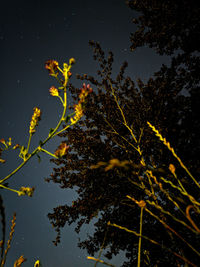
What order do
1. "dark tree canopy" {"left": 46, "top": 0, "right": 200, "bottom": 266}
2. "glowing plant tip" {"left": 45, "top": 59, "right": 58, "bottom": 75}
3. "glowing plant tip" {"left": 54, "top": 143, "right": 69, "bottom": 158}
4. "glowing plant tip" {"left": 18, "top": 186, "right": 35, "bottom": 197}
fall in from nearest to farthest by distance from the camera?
1. "glowing plant tip" {"left": 18, "top": 186, "right": 35, "bottom": 197}
2. "glowing plant tip" {"left": 54, "top": 143, "right": 69, "bottom": 158}
3. "glowing plant tip" {"left": 45, "top": 59, "right": 58, "bottom": 75}
4. "dark tree canopy" {"left": 46, "top": 0, "right": 200, "bottom": 266}

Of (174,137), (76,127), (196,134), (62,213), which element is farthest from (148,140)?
(62,213)

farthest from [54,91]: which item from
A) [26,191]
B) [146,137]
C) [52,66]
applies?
[146,137]

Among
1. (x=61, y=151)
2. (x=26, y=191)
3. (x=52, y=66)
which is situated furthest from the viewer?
(x=52, y=66)

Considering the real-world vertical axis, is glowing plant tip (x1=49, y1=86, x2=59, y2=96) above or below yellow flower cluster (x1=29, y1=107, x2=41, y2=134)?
above

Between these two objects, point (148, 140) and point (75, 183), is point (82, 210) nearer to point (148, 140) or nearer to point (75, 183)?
point (75, 183)

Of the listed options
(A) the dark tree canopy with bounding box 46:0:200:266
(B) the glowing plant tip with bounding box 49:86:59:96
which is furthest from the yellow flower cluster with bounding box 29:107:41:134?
(A) the dark tree canopy with bounding box 46:0:200:266

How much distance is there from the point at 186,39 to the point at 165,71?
2.51 ft

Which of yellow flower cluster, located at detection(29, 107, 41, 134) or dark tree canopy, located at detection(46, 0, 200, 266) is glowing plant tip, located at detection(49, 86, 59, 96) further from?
dark tree canopy, located at detection(46, 0, 200, 266)

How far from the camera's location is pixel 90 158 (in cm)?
466

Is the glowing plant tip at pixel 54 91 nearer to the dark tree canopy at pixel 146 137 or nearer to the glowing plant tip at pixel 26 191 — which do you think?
the glowing plant tip at pixel 26 191

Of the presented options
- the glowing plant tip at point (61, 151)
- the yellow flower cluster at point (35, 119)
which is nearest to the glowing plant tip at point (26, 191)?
the glowing plant tip at point (61, 151)

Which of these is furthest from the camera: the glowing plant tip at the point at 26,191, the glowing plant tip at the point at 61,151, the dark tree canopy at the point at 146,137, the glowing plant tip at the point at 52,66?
the dark tree canopy at the point at 146,137

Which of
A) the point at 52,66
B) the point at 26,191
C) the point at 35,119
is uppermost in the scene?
the point at 52,66

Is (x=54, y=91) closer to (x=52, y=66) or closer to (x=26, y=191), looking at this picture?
(x=52, y=66)
